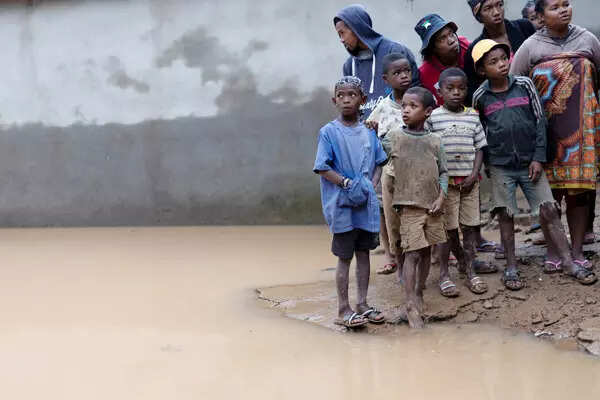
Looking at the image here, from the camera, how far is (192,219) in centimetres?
740

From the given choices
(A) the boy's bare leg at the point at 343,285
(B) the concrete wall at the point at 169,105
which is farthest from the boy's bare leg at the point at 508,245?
(B) the concrete wall at the point at 169,105

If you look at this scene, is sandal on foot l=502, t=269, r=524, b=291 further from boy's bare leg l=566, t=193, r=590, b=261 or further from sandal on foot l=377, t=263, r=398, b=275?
sandal on foot l=377, t=263, r=398, b=275

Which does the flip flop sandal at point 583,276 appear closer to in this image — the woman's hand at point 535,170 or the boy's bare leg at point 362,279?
the woman's hand at point 535,170

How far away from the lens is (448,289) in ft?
12.6

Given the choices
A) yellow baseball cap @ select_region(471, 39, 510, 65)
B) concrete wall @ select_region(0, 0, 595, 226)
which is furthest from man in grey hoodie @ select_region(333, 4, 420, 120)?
concrete wall @ select_region(0, 0, 595, 226)

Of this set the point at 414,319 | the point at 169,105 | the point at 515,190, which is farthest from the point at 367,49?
the point at 169,105

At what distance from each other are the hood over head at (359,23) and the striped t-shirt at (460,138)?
0.78 metres

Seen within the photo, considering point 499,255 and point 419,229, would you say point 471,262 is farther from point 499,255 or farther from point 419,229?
point 419,229

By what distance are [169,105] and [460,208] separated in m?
4.41

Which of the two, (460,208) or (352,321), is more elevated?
(460,208)

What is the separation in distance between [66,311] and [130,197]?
141 inches

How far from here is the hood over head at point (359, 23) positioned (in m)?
4.15

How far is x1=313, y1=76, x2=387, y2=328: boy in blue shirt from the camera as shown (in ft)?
11.6

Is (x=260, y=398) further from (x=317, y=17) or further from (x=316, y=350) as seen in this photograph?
(x=317, y=17)
